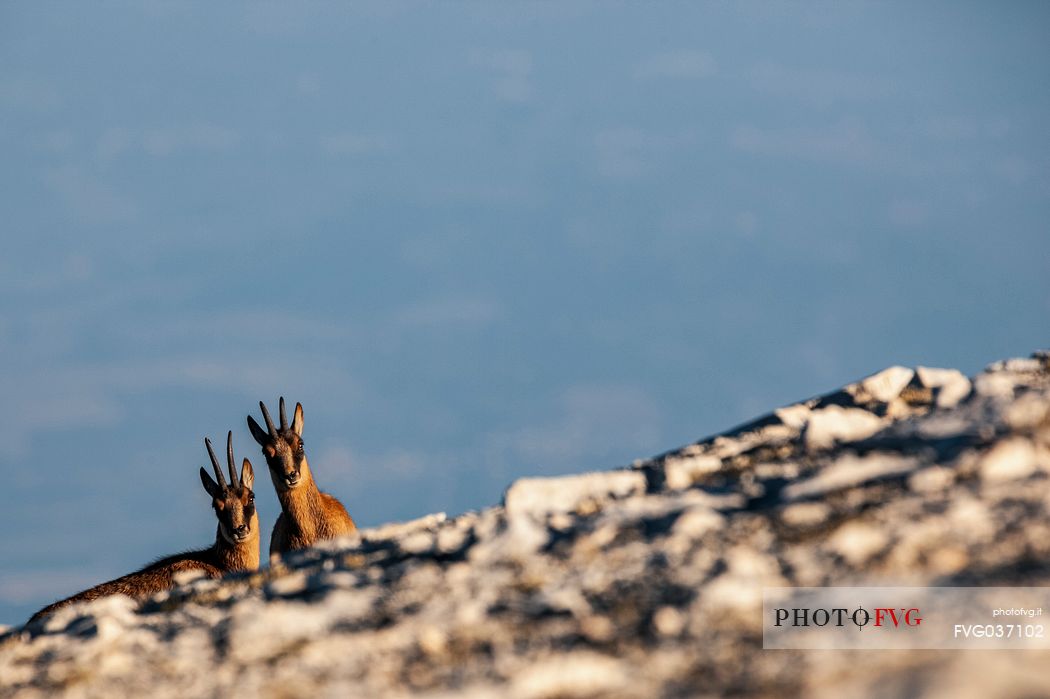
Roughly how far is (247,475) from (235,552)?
1.42m

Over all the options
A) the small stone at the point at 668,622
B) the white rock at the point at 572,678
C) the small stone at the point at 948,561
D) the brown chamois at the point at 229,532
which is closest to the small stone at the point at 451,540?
the small stone at the point at 668,622

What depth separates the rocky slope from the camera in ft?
23.7

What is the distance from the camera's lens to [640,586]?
8.48 m

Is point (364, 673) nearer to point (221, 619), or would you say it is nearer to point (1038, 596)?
point (221, 619)

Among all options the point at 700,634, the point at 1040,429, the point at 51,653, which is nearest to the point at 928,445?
the point at 1040,429

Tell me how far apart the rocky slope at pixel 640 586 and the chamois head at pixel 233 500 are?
337 inches

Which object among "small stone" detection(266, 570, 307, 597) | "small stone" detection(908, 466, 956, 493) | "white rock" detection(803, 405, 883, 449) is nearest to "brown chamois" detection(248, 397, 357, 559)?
"small stone" detection(266, 570, 307, 597)

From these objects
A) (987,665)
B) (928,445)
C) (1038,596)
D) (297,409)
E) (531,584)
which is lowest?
(987,665)

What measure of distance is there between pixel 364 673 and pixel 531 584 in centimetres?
154

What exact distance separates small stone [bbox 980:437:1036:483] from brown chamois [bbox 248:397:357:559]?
555 inches

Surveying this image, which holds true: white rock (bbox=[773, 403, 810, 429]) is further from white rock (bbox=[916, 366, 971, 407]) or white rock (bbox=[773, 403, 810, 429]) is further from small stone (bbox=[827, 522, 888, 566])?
small stone (bbox=[827, 522, 888, 566])

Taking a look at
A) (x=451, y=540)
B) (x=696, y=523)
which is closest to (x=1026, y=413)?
(x=696, y=523)

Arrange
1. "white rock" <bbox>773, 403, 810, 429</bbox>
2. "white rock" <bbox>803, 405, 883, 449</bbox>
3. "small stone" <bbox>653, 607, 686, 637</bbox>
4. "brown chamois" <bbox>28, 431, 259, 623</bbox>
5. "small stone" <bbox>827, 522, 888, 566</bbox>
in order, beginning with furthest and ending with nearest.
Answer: "brown chamois" <bbox>28, 431, 259, 623</bbox> < "white rock" <bbox>773, 403, 810, 429</bbox> < "white rock" <bbox>803, 405, 883, 449</bbox> < "small stone" <bbox>827, 522, 888, 566</bbox> < "small stone" <bbox>653, 607, 686, 637</bbox>

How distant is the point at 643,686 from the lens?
703 centimetres
